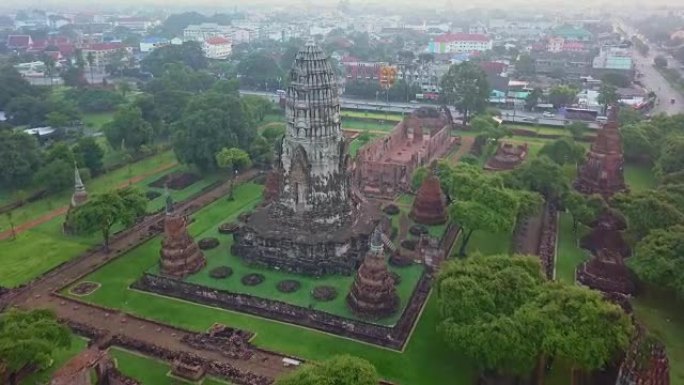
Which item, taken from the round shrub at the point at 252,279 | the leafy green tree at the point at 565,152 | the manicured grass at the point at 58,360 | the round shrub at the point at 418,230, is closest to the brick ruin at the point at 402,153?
the round shrub at the point at 418,230

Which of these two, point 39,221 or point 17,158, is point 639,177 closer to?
point 39,221

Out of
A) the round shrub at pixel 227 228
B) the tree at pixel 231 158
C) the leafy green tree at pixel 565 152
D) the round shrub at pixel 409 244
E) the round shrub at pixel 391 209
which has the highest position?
the leafy green tree at pixel 565 152

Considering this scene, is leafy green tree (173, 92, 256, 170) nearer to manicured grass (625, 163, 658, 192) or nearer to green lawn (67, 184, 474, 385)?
green lawn (67, 184, 474, 385)

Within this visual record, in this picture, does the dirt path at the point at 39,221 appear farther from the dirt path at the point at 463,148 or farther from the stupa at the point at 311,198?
the dirt path at the point at 463,148

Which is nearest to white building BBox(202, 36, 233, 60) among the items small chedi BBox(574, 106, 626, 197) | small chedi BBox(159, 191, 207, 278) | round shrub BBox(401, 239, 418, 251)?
small chedi BBox(574, 106, 626, 197)

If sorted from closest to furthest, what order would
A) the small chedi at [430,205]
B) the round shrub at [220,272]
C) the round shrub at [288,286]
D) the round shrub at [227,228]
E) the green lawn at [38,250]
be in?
the round shrub at [288,286] < the round shrub at [220,272] < the green lawn at [38,250] < the round shrub at [227,228] < the small chedi at [430,205]

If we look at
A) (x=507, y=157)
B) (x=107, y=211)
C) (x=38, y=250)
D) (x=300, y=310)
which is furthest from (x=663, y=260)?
(x=38, y=250)

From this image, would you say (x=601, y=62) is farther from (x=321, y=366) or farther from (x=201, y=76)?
(x=321, y=366)

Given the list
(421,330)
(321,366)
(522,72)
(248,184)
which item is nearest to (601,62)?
(522,72)
